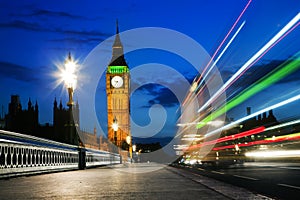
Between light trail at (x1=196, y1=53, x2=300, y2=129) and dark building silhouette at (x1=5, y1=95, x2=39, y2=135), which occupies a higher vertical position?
dark building silhouette at (x1=5, y1=95, x2=39, y2=135)

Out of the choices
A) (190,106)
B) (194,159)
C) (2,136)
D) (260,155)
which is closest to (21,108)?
(190,106)

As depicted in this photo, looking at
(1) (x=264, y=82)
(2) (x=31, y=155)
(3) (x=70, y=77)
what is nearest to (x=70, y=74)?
(3) (x=70, y=77)

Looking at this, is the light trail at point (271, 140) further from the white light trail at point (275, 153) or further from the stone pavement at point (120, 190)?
the stone pavement at point (120, 190)

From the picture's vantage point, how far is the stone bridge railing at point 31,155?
15.4 meters

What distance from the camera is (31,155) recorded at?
1864 cm

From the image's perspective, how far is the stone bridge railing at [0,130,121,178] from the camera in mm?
15406

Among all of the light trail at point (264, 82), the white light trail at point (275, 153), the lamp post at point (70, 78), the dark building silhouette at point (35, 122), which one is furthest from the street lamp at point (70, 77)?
the dark building silhouette at point (35, 122)

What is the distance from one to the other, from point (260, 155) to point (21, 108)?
531 feet

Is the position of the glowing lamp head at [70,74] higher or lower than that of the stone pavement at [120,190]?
higher

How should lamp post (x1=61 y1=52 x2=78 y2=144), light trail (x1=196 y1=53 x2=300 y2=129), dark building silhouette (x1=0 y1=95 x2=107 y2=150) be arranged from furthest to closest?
1. dark building silhouette (x1=0 y1=95 x2=107 y2=150)
2. lamp post (x1=61 y1=52 x2=78 y2=144)
3. light trail (x1=196 y1=53 x2=300 y2=129)

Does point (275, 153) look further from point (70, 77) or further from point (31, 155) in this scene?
point (31, 155)

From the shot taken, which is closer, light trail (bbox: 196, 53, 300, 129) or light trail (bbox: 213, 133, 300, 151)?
light trail (bbox: 196, 53, 300, 129)

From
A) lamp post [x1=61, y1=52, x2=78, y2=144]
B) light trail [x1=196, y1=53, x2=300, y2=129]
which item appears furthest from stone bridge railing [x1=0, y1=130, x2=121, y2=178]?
light trail [x1=196, y1=53, x2=300, y2=129]

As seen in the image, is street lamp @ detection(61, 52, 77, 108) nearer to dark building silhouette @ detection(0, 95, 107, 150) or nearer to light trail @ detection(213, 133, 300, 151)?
light trail @ detection(213, 133, 300, 151)
